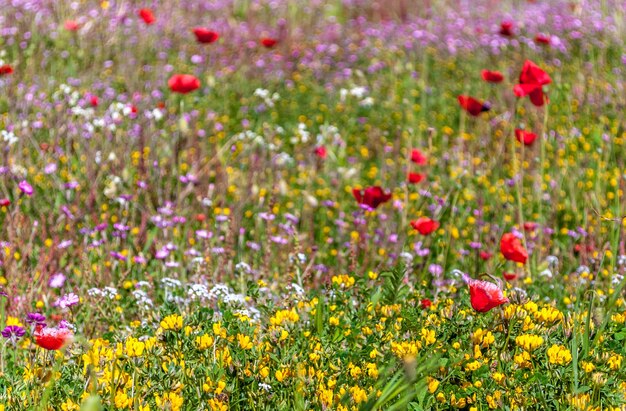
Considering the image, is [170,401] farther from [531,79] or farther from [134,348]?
[531,79]

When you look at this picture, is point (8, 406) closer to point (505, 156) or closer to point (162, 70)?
point (505, 156)

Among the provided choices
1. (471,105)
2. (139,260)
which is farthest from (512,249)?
(139,260)

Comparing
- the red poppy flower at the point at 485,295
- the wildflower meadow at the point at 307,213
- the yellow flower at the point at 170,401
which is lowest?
the wildflower meadow at the point at 307,213

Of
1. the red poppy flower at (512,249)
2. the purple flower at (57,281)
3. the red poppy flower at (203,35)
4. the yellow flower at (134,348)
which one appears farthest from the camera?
the red poppy flower at (203,35)

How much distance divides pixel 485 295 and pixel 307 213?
93.0 inches

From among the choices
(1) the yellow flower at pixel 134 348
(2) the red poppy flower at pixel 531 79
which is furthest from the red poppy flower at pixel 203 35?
(1) the yellow flower at pixel 134 348

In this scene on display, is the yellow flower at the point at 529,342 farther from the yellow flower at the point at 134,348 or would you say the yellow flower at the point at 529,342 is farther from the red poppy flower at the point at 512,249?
the yellow flower at the point at 134,348

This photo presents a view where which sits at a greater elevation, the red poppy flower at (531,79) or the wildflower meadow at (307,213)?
the red poppy flower at (531,79)

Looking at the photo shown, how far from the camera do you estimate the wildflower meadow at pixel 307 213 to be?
87.3 inches

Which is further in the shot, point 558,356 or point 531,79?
point 531,79

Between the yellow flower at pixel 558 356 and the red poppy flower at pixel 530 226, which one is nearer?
the yellow flower at pixel 558 356

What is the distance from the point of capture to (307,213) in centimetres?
449

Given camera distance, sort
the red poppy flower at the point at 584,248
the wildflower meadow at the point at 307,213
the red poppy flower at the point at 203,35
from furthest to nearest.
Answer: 1. the red poppy flower at the point at 203,35
2. the red poppy flower at the point at 584,248
3. the wildflower meadow at the point at 307,213

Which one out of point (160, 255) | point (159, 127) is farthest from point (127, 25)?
point (160, 255)
